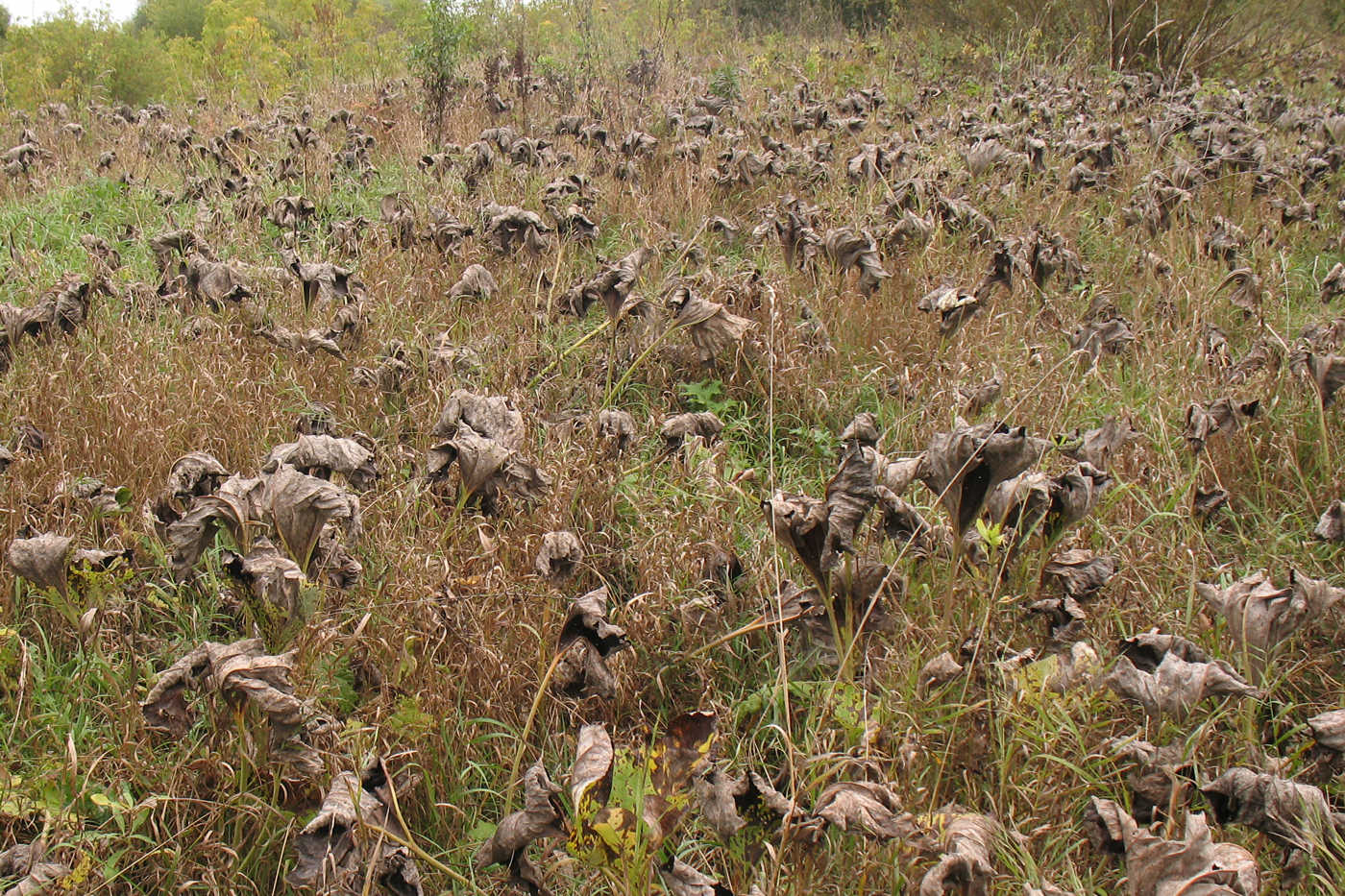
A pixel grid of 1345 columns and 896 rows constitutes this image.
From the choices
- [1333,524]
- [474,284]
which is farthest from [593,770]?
[474,284]

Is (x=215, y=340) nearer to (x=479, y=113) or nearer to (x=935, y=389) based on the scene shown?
(x=935, y=389)

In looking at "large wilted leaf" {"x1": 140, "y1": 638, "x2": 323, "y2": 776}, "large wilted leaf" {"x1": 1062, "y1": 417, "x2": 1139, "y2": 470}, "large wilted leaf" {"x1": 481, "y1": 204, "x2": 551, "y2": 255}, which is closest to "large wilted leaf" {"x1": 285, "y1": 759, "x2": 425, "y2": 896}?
"large wilted leaf" {"x1": 140, "y1": 638, "x2": 323, "y2": 776}

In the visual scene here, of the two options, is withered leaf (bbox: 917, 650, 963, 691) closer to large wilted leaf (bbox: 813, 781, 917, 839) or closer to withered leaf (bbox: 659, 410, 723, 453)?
large wilted leaf (bbox: 813, 781, 917, 839)

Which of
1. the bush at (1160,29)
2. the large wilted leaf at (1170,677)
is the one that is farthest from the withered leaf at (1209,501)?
the bush at (1160,29)

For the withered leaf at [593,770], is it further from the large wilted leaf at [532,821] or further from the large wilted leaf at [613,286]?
the large wilted leaf at [613,286]

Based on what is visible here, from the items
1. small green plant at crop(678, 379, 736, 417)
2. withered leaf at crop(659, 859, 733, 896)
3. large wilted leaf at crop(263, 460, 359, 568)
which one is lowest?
withered leaf at crop(659, 859, 733, 896)

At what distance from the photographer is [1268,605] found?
185 centimetres

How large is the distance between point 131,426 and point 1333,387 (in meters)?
3.59

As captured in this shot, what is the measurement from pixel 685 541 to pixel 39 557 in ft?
4.86

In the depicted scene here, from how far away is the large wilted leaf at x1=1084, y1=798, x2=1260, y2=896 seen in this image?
4.05ft

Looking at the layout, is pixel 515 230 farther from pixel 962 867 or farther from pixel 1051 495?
pixel 962 867

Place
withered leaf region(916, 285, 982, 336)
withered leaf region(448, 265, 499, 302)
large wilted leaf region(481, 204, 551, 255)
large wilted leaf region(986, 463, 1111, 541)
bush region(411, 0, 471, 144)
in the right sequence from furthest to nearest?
1. bush region(411, 0, 471, 144)
2. large wilted leaf region(481, 204, 551, 255)
3. withered leaf region(448, 265, 499, 302)
4. withered leaf region(916, 285, 982, 336)
5. large wilted leaf region(986, 463, 1111, 541)

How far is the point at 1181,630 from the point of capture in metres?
2.16

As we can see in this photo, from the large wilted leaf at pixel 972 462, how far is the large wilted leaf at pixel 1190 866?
0.73 meters
